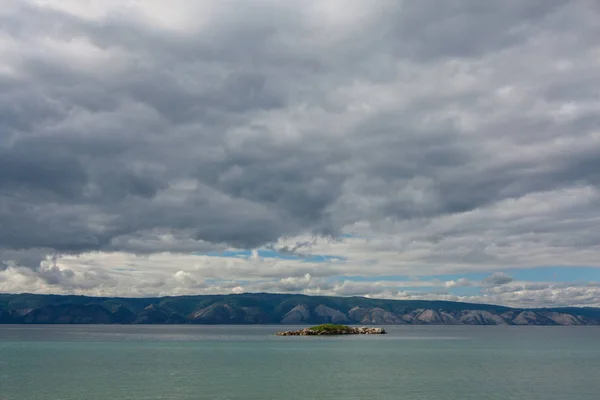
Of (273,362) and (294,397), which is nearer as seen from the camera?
(294,397)

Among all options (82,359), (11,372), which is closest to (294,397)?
(11,372)

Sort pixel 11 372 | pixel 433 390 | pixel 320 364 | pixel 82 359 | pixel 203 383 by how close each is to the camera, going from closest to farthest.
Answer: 1. pixel 433 390
2. pixel 203 383
3. pixel 11 372
4. pixel 320 364
5. pixel 82 359

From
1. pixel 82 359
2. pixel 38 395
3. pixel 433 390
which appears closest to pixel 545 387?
pixel 433 390

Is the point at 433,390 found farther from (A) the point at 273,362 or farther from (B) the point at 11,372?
(B) the point at 11,372

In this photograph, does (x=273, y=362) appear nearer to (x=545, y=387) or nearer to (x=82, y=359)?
(x=82, y=359)

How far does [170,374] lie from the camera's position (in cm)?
11838

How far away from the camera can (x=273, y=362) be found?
502 ft

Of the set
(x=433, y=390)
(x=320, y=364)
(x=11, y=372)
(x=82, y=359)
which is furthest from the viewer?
(x=82, y=359)

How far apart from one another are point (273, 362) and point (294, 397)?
67512 millimetres

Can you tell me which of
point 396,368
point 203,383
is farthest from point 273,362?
point 203,383

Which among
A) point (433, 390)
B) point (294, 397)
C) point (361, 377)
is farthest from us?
point (361, 377)

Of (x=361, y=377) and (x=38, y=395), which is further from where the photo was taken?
(x=361, y=377)

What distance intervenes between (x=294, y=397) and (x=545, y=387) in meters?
45.7

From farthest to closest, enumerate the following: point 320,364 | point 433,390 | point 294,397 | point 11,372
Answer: point 320,364 → point 11,372 → point 433,390 → point 294,397
